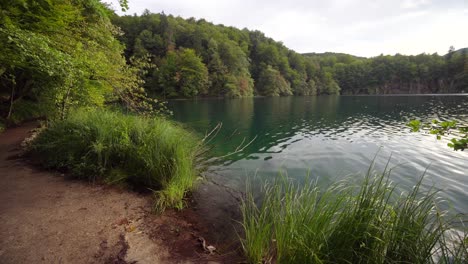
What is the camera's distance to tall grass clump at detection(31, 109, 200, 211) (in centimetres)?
485

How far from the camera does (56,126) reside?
6.56 m

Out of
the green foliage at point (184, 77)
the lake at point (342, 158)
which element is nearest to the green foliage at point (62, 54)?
the lake at point (342, 158)

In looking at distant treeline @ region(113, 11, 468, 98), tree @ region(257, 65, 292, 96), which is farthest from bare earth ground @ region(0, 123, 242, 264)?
tree @ region(257, 65, 292, 96)

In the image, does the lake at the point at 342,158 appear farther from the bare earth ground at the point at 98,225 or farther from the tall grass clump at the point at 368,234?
the tall grass clump at the point at 368,234

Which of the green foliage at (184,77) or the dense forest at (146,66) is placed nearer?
the dense forest at (146,66)

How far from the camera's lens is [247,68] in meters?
75.9

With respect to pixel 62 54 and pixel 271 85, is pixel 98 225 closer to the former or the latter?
pixel 62 54

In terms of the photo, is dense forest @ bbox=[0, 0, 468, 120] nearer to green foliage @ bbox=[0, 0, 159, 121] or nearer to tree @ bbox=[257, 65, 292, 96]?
green foliage @ bbox=[0, 0, 159, 121]

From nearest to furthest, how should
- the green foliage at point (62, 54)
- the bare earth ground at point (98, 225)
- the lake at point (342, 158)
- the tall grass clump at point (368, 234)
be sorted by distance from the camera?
1. the tall grass clump at point (368, 234)
2. the bare earth ground at point (98, 225)
3. the green foliage at point (62, 54)
4. the lake at point (342, 158)

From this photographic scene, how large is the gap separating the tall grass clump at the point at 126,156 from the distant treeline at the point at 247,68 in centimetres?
4178

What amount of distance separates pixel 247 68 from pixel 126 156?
74.4 m

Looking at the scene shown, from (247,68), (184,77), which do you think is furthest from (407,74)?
(184,77)

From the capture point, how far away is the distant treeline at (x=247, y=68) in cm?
5960

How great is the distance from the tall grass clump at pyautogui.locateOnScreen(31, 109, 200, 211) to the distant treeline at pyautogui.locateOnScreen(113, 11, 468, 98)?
4178 cm
